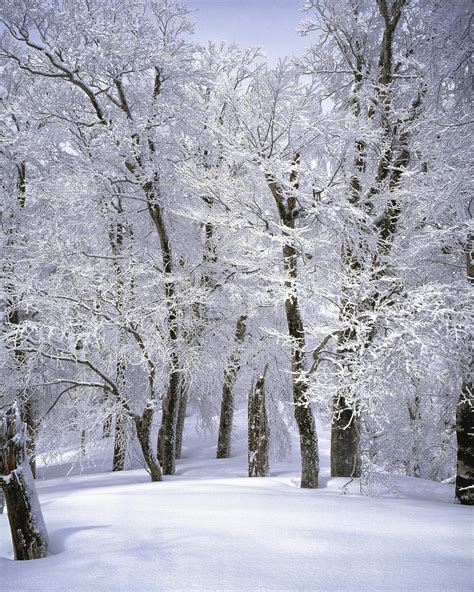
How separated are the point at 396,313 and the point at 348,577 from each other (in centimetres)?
384

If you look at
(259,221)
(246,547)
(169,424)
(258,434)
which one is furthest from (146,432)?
(246,547)

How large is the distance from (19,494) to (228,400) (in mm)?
10049

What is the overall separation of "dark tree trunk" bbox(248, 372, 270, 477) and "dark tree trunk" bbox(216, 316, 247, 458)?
2.26 feet

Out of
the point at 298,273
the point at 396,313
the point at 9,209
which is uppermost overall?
the point at 9,209

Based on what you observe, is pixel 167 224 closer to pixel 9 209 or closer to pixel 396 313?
pixel 9 209

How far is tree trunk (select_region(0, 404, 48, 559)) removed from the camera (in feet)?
11.1

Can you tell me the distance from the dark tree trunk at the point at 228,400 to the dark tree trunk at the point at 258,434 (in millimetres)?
688

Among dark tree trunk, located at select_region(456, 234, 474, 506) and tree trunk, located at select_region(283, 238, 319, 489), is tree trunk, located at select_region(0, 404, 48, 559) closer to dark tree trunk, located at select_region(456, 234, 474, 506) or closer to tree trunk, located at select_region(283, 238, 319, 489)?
tree trunk, located at select_region(283, 238, 319, 489)

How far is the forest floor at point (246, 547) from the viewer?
2652mm

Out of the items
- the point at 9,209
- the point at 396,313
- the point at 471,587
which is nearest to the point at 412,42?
the point at 396,313

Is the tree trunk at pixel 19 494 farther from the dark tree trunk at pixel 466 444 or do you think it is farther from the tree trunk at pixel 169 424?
the tree trunk at pixel 169 424

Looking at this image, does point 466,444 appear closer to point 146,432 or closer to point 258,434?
point 258,434

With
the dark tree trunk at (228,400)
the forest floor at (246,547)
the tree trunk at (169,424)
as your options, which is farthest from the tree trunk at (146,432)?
the forest floor at (246,547)

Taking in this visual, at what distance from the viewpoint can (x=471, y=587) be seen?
8.45 ft
